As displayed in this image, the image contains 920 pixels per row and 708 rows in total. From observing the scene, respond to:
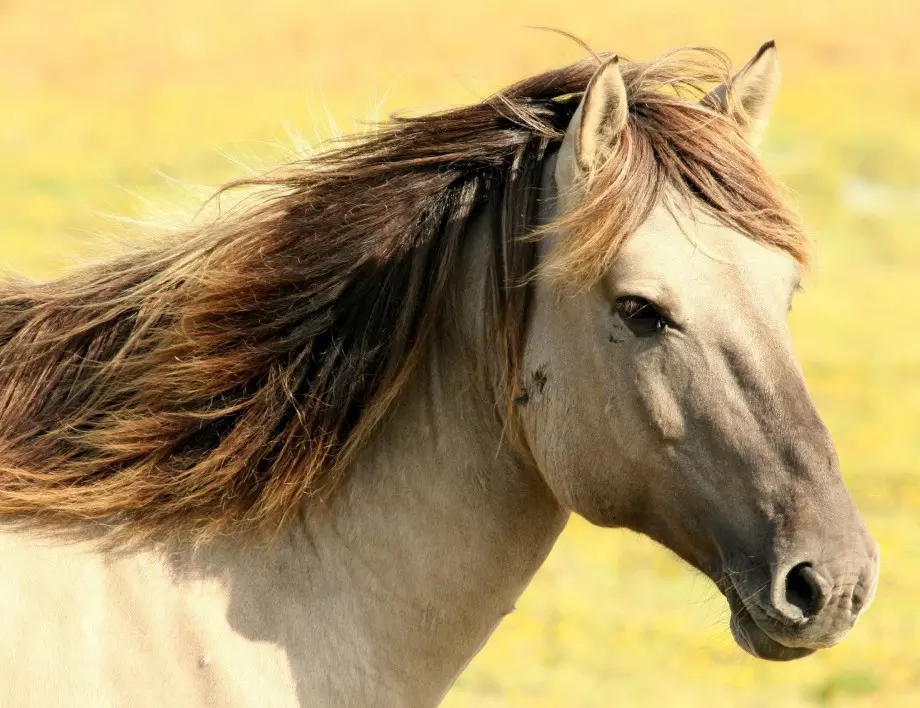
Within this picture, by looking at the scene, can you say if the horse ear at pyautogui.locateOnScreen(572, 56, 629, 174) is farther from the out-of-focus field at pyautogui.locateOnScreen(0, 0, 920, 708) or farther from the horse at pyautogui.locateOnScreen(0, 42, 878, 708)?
the out-of-focus field at pyautogui.locateOnScreen(0, 0, 920, 708)

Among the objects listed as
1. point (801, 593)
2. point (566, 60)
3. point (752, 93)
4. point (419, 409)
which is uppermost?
point (752, 93)

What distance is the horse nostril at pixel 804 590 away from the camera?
8.16ft

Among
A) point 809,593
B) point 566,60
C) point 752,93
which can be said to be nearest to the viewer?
point 809,593

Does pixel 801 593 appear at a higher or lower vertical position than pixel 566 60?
higher

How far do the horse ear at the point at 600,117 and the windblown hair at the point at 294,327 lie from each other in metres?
0.06

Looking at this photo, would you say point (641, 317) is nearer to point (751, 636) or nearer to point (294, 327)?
point (751, 636)

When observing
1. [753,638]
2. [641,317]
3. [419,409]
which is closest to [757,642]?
[753,638]

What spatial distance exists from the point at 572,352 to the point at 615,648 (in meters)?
5.41

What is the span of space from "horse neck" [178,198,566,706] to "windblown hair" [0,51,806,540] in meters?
0.08

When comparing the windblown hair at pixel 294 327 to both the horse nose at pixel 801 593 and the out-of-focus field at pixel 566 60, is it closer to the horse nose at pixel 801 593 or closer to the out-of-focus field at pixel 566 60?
the out-of-focus field at pixel 566 60

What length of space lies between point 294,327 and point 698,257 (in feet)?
3.26

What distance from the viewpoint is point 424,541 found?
2.91 m

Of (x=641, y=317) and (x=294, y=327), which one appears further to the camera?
(x=294, y=327)

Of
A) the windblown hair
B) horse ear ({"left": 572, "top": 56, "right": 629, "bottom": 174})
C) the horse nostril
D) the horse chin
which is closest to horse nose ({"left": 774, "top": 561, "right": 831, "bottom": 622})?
the horse nostril
